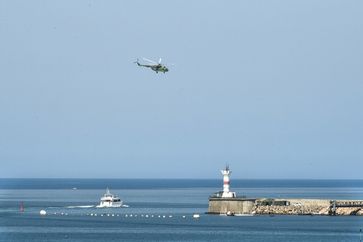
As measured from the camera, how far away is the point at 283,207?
484 ft

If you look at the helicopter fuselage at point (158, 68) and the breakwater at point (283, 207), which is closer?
the helicopter fuselage at point (158, 68)

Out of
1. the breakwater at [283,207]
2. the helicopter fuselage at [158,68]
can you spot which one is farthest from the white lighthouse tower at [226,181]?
the helicopter fuselage at [158,68]

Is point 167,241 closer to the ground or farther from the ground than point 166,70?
closer to the ground

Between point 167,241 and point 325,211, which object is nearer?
point 167,241

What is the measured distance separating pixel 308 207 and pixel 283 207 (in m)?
3.05

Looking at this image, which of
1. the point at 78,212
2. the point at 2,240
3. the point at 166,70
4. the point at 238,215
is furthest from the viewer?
the point at 78,212

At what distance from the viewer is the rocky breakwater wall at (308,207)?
470 feet

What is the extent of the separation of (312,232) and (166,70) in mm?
48760

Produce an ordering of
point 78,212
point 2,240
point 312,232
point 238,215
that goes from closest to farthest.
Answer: point 2,240, point 312,232, point 238,215, point 78,212

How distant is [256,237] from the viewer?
368 ft

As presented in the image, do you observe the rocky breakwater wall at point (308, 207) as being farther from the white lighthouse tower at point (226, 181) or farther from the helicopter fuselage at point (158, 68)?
the helicopter fuselage at point (158, 68)

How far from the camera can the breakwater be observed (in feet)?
469

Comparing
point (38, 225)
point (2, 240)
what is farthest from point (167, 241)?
point (38, 225)

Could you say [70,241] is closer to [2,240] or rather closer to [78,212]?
[2,240]
